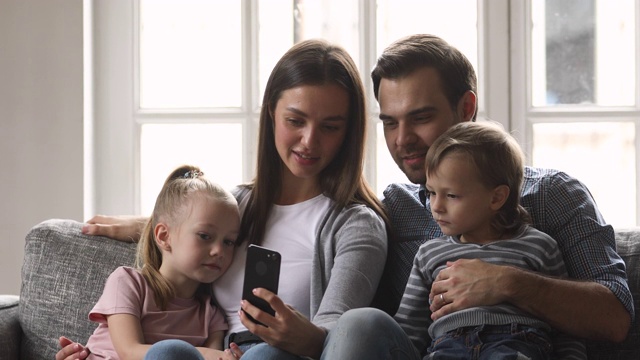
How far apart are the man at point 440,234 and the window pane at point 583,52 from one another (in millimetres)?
942

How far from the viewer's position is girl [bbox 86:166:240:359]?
6.80 feet

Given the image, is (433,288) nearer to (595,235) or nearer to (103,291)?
(595,235)

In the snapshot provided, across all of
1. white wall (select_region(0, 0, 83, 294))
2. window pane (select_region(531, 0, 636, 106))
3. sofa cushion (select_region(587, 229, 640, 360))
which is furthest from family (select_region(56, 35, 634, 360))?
window pane (select_region(531, 0, 636, 106))

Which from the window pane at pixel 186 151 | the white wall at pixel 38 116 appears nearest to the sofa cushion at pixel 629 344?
the window pane at pixel 186 151

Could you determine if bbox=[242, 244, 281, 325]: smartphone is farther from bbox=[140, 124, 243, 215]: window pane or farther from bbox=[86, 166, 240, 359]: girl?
bbox=[140, 124, 243, 215]: window pane

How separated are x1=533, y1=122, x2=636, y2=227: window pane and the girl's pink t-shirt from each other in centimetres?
148

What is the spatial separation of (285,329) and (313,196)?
1.72ft

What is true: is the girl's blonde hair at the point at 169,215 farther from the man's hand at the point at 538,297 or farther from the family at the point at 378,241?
the man's hand at the point at 538,297

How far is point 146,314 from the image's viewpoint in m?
2.08

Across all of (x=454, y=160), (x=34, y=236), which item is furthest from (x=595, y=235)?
(x=34, y=236)

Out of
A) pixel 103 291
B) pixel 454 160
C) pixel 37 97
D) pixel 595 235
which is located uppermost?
pixel 37 97

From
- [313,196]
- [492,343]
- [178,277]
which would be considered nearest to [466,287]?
[492,343]

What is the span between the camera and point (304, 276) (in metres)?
2.12

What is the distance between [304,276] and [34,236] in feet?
2.41
